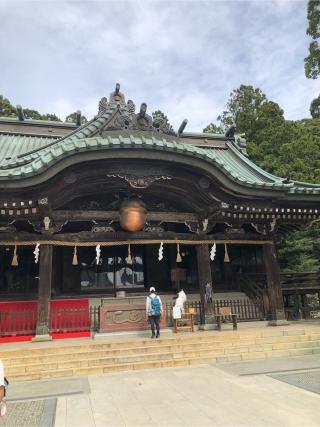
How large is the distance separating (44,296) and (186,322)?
4.98 metres

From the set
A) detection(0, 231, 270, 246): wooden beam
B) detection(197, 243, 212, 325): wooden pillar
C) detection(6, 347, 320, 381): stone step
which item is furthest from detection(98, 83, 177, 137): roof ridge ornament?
detection(6, 347, 320, 381): stone step

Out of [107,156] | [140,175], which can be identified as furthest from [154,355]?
[107,156]

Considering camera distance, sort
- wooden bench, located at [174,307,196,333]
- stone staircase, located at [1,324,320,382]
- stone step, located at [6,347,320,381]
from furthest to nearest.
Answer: wooden bench, located at [174,307,196,333] < stone staircase, located at [1,324,320,382] < stone step, located at [6,347,320,381]

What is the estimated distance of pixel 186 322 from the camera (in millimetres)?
12016

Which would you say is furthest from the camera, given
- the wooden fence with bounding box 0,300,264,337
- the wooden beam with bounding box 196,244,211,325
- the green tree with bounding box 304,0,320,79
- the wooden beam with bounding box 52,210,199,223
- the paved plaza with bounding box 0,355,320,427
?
the green tree with bounding box 304,0,320,79

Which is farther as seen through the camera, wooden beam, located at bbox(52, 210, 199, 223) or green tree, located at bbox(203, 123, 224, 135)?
A: green tree, located at bbox(203, 123, 224, 135)

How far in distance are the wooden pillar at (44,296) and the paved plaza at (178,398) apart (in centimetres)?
284

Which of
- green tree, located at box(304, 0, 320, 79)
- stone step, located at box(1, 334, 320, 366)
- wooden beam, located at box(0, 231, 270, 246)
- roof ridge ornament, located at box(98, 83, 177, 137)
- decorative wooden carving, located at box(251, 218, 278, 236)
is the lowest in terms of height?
stone step, located at box(1, 334, 320, 366)

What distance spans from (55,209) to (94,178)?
1677 millimetres

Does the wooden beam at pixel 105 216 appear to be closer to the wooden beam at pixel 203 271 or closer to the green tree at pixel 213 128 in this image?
the wooden beam at pixel 203 271

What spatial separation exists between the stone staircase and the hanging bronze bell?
3523 mm

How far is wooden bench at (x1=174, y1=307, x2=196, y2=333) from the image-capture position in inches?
427

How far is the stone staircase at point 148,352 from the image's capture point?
778 centimetres

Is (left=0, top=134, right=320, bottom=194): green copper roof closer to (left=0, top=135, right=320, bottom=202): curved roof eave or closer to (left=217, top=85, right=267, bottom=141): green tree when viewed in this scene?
(left=0, top=135, right=320, bottom=202): curved roof eave
